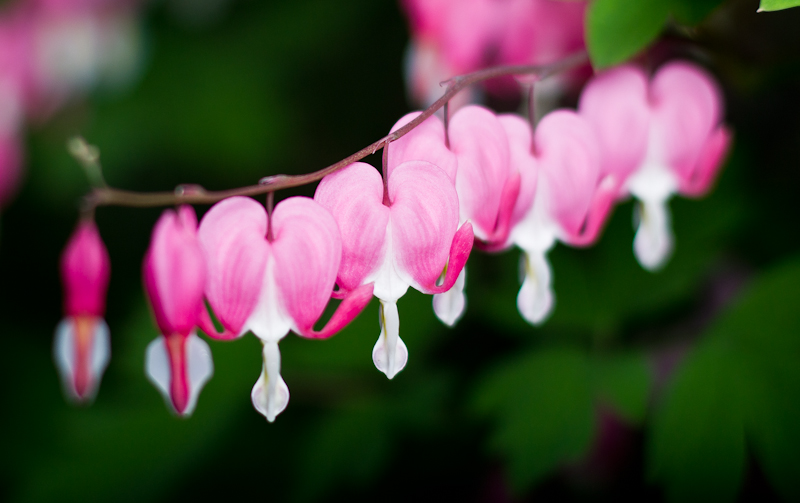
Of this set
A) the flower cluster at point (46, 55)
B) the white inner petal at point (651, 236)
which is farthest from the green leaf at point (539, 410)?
the flower cluster at point (46, 55)

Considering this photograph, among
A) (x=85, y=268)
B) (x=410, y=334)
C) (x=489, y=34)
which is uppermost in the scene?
(x=489, y=34)

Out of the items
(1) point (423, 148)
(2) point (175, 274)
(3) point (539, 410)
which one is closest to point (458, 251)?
(1) point (423, 148)

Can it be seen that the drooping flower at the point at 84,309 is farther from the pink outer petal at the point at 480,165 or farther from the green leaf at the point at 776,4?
the green leaf at the point at 776,4

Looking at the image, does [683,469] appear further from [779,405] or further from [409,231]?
[409,231]

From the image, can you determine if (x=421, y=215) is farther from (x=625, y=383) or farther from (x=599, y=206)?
(x=625, y=383)

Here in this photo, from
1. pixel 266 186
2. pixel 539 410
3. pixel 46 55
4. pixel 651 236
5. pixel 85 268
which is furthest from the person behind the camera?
pixel 46 55

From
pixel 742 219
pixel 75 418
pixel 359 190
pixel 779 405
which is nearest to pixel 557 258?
pixel 742 219
